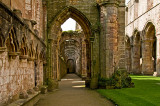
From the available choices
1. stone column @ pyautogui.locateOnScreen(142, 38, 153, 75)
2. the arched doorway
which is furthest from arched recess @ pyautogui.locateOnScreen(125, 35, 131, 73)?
the arched doorway

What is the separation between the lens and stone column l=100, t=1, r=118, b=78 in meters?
11.3

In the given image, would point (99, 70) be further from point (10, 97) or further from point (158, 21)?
point (158, 21)

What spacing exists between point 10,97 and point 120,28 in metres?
9.02

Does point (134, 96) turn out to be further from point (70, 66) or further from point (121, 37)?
point (70, 66)

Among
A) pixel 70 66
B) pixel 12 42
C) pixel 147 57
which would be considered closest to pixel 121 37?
pixel 12 42

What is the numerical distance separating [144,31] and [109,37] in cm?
1596

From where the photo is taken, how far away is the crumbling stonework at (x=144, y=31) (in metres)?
22.5

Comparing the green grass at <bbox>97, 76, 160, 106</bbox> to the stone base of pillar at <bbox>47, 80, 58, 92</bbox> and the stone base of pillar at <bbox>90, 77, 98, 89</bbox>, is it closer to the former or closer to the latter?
the stone base of pillar at <bbox>90, 77, 98, 89</bbox>

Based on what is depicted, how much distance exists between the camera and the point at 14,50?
450 cm

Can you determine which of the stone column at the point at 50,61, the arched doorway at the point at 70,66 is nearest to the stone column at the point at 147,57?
the stone column at the point at 50,61

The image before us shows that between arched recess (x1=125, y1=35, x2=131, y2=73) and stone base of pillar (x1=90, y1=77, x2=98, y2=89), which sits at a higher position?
arched recess (x1=125, y1=35, x2=131, y2=73)

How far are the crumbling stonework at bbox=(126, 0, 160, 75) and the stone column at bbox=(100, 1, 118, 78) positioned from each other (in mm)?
11823

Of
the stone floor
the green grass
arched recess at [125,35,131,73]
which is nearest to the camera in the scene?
Answer: the green grass

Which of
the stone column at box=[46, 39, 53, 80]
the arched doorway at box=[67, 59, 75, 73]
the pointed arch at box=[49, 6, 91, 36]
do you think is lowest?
the arched doorway at box=[67, 59, 75, 73]
